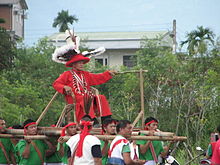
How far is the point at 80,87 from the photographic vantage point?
1198cm

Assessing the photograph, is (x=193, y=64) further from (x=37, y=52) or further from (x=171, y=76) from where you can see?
(x=37, y=52)

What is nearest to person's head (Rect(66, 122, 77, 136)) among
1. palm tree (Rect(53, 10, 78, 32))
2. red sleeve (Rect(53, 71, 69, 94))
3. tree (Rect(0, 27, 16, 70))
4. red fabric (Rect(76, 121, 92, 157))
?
red fabric (Rect(76, 121, 92, 157))

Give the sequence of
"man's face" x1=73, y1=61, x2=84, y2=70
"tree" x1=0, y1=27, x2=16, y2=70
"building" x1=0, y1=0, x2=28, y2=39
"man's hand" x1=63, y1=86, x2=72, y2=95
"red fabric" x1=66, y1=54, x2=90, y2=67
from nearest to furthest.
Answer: "man's hand" x1=63, y1=86, x2=72, y2=95 → "red fabric" x1=66, y1=54, x2=90, y2=67 → "man's face" x1=73, y1=61, x2=84, y2=70 → "tree" x1=0, y1=27, x2=16, y2=70 → "building" x1=0, y1=0, x2=28, y2=39

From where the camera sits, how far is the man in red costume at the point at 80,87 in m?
11.6

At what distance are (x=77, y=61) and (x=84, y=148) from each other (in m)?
3.36

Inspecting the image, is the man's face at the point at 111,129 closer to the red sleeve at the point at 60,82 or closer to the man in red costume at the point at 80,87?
the man in red costume at the point at 80,87

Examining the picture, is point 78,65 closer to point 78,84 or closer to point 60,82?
point 78,84

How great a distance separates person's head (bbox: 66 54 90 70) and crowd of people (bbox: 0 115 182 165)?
1.52 m

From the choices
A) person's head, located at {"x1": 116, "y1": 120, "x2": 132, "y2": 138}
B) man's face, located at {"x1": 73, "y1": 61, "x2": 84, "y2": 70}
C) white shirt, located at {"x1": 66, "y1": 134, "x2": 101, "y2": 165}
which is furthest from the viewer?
man's face, located at {"x1": 73, "y1": 61, "x2": 84, "y2": 70}

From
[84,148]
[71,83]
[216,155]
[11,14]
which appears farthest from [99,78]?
[11,14]

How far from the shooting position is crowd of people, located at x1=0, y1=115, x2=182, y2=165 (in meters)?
9.02

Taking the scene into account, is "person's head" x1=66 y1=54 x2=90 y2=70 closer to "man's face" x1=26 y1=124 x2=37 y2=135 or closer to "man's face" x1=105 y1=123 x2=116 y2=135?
"man's face" x1=26 y1=124 x2=37 y2=135

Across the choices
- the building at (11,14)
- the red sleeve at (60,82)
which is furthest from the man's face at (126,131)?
the building at (11,14)

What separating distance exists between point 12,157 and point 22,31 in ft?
125
